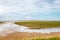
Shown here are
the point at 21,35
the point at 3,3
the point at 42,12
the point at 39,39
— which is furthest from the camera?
the point at 42,12

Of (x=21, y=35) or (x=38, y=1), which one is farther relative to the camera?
(x=38, y=1)

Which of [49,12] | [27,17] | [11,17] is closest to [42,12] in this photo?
[49,12]

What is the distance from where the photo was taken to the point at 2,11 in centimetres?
562

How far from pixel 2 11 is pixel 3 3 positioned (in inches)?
12.8

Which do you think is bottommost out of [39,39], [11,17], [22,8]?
[39,39]

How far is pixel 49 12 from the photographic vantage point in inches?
229

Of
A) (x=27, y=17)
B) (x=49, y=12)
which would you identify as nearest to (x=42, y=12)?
(x=49, y=12)

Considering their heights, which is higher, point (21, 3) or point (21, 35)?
point (21, 3)

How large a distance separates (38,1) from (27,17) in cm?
80

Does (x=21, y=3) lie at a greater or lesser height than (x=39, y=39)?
greater

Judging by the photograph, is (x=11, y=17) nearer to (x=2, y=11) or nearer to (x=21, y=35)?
(x=2, y=11)

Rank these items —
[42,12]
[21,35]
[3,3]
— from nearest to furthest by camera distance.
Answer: [21,35], [3,3], [42,12]

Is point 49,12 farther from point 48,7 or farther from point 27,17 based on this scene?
point 27,17

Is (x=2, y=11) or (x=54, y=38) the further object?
(x=2, y=11)
